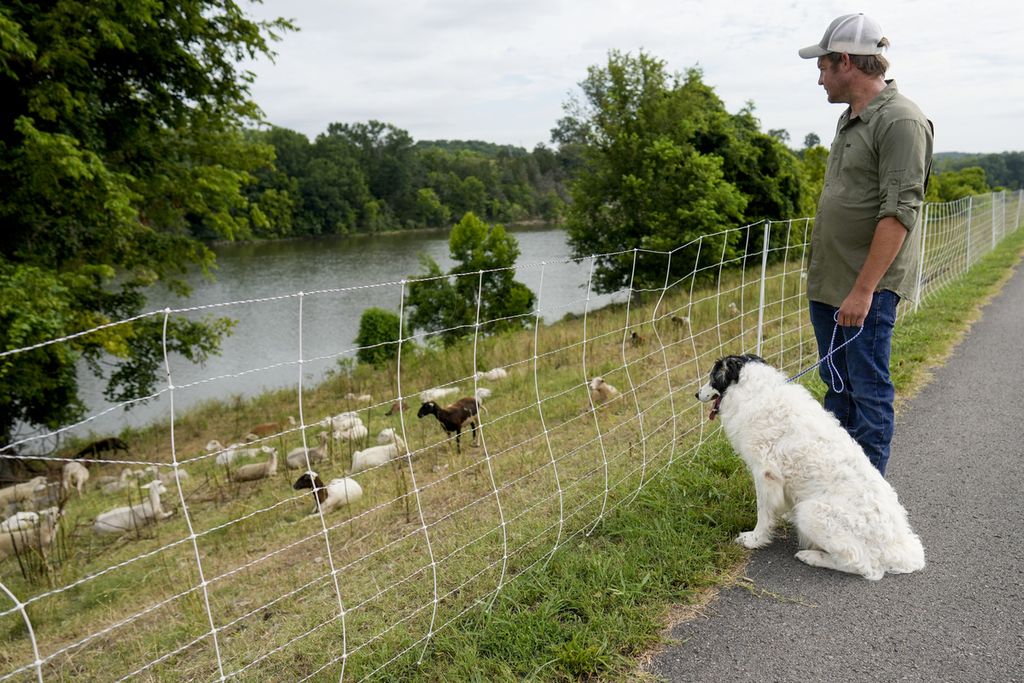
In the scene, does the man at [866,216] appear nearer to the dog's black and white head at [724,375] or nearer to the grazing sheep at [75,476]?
the dog's black and white head at [724,375]

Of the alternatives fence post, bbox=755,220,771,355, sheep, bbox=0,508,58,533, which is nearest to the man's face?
fence post, bbox=755,220,771,355

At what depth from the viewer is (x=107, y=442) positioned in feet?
36.3

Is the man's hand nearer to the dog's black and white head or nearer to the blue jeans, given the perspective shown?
the blue jeans

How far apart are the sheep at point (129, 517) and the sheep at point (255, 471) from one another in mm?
878

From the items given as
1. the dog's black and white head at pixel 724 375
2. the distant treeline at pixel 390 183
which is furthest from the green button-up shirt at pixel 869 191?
the distant treeline at pixel 390 183

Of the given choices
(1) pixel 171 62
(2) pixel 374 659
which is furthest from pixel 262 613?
(1) pixel 171 62

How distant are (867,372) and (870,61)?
5.36ft

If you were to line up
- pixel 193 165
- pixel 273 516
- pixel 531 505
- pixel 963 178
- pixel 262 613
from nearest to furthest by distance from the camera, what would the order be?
pixel 262 613 → pixel 531 505 → pixel 273 516 → pixel 193 165 → pixel 963 178

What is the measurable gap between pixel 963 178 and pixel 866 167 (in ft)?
215

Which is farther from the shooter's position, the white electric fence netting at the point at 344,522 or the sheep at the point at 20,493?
the sheep at the point at 20,493

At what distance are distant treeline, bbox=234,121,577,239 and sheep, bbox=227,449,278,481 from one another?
57537mm

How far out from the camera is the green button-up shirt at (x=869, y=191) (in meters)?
3.22

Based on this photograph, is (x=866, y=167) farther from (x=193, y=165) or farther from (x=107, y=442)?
(x=193, y=165)

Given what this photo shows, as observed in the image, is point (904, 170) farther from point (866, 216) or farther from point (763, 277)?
point (763, 277)
